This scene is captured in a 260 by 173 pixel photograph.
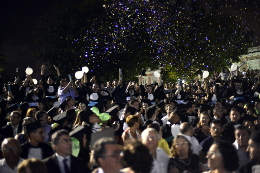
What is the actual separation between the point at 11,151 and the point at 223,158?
3199 mm

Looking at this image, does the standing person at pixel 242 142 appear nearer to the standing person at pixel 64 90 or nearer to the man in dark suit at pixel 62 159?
the man in dark suit at pixel 62 159

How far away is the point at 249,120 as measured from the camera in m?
6.60

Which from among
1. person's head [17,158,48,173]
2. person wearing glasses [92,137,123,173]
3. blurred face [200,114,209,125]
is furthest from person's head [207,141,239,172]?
blurred face [200,114,209,125]

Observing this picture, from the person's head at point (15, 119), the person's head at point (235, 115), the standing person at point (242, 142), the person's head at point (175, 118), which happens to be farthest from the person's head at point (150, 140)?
the person's head at point (15, 119)

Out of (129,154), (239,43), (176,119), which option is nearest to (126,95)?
(176,119)

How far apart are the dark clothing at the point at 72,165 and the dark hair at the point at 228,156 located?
6.69ft

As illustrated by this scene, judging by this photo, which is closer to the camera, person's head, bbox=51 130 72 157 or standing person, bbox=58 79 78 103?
person's head, bbox=51 130 72 157

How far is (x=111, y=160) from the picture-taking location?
3031mm

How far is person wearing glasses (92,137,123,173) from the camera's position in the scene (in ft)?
9.92

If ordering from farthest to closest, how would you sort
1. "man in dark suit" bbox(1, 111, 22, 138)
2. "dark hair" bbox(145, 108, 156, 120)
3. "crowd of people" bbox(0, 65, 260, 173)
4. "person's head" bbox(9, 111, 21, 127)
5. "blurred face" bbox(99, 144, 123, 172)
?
1. "dark hair" bbox(145, 108, 156, 120)
2. "person's head" bbox(9, 111, 21, 127)
3. "man in dark suit" bbox(1, 111, 22, 138)
4. "crowd of people" bbox(0, 65, 260, 173)
5. "blurred face" bbox(99, 144, 123, 172)

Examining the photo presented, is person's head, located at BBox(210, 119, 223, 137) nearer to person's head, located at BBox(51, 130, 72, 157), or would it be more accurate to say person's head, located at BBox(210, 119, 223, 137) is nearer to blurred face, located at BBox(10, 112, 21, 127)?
person's head, located at BBox(51, 130, 72, 157)

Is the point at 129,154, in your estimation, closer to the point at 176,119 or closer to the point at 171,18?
the point at 176,119

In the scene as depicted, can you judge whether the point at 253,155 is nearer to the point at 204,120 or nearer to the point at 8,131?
the point at 204,120

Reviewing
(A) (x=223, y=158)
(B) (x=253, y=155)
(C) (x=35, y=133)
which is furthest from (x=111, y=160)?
(B) (x=253, y=155)
